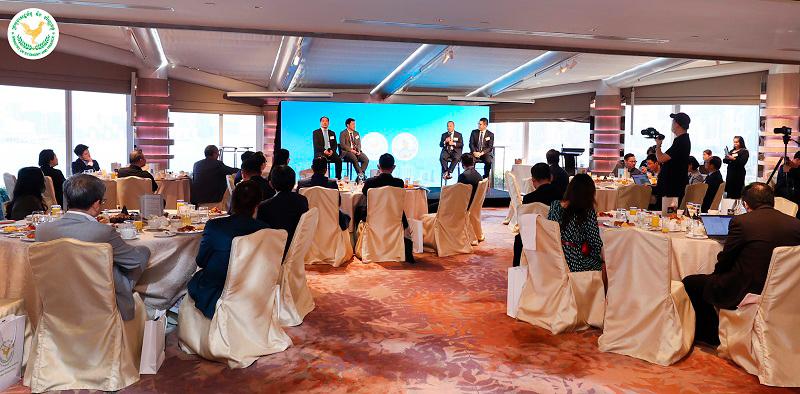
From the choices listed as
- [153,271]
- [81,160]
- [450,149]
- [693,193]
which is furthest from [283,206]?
[450,149]

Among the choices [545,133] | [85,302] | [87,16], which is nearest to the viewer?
[85,302]

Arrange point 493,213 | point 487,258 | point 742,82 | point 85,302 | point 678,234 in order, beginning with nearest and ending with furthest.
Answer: point 85,302, point 678,234, point 487,258, point 493,213, point 742,82

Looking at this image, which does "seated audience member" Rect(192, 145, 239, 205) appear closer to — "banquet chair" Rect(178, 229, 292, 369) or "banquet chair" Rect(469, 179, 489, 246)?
"banquet chair" Rect(469, 179, 489, 246)

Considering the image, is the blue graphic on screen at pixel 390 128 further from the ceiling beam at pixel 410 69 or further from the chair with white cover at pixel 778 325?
the chair with white cover at pixel 778 325

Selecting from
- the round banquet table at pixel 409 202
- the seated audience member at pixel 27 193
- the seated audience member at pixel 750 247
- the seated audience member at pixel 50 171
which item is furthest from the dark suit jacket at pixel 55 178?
the seated audience member at pixel 750 247

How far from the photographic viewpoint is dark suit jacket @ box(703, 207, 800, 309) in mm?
4086

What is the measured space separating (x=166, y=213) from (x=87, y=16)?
2.77m

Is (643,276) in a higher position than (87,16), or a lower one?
lower

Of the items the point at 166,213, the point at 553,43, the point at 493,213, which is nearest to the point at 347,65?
the point at 493,213

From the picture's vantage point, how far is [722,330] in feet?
14.5

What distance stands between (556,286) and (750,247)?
1.36 metres

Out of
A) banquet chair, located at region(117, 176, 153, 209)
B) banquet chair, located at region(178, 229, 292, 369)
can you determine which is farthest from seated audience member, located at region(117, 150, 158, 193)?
banquet chair, located at region(178, 229, 292, 369)

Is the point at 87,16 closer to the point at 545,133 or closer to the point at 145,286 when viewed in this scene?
the point at 145,286

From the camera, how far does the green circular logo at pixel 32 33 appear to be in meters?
6.43
